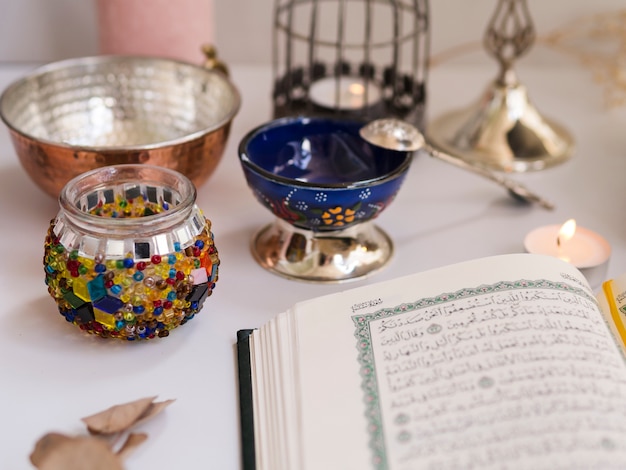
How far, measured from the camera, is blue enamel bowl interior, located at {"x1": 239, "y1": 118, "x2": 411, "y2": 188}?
79 centimetres

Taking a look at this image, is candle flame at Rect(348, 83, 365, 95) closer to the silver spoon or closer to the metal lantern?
the metal lantern

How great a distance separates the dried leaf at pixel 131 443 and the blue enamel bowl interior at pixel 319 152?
0.31 metres

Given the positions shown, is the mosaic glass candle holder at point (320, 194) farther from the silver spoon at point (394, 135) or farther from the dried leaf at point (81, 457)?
the dried leaf at point (81, 457)

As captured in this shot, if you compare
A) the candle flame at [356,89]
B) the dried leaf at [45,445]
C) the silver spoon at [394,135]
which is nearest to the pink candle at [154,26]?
the candle flame at [356,89]

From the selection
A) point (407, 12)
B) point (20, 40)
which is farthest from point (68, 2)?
point (407, 12)

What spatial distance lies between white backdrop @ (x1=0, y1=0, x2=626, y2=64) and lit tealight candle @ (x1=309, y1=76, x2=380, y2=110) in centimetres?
22

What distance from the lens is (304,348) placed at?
596 millimetres

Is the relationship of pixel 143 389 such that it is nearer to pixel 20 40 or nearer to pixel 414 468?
pixel 414 468

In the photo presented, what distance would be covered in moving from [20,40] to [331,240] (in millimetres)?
617

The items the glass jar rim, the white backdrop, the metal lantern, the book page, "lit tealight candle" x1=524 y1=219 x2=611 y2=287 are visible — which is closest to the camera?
the book page

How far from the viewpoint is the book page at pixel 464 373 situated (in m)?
0.50

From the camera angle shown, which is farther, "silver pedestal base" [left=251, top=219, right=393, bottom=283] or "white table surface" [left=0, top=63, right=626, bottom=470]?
"silver pedestal base" [left=251, top=219, right=393, bottom=283]

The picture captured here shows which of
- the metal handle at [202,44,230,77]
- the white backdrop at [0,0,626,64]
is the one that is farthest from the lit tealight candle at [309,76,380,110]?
the white backdrop at [0,0,626,64]

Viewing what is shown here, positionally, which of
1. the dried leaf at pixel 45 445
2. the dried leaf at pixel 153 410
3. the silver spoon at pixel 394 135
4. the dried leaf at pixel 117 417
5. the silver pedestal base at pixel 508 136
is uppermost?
the silver spoon at pixel 394 135
